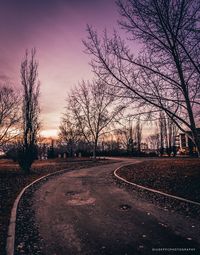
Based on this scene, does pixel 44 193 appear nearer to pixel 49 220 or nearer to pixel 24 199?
pixel 24 199

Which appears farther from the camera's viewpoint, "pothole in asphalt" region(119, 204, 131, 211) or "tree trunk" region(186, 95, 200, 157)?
"tree trunk" region(186, 95, 200, 157)

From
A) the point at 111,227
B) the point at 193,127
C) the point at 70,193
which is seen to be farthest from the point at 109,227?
the point at 70,193

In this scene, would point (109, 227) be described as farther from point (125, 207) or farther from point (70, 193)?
point (70, 193)

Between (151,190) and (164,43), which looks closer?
(164,43)

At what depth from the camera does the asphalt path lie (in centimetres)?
505

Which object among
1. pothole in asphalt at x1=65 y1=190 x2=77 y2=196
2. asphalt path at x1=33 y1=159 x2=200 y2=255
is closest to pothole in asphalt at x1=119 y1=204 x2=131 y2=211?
asphalt path at x1=33 y1=159 x2=200 y2=255

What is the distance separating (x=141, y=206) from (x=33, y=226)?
3.98 m

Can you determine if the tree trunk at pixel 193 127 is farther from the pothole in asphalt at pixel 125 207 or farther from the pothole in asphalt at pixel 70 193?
the pothole in asphalt at pixel 70 193

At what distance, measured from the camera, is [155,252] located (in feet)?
15.6

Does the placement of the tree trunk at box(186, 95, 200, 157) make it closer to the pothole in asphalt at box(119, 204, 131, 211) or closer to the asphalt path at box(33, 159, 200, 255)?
the asphalt path at box(33, 159, 200, 255)

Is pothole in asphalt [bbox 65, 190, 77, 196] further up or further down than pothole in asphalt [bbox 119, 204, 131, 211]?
further up

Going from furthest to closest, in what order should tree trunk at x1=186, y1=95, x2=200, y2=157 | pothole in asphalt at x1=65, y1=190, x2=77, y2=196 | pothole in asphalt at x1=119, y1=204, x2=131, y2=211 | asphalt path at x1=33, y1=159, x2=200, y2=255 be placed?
pothole in asphalt at x1=65, y1=190, x2=77, y2=196
tree trunk at x1=186, y1=95, x2=200, y2=157
pothole in asphalt at x1=119, y1=204, x2=131, y2=211
asphalt path at x1=33, y1=159, x2=200, y2=255

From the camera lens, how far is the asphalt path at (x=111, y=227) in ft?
16.6

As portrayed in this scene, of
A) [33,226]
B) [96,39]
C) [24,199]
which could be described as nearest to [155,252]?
[33,226]
